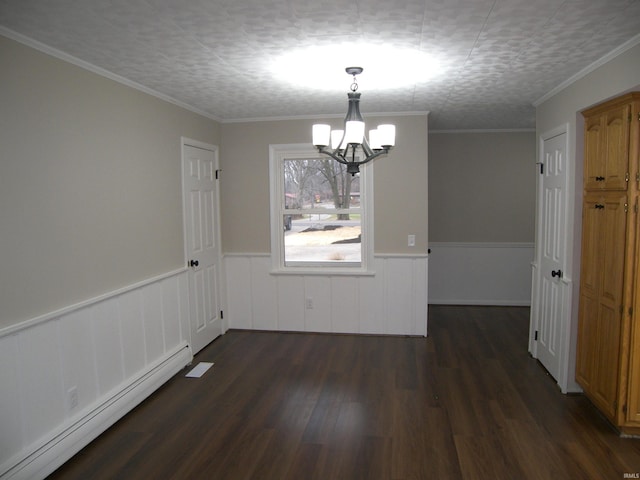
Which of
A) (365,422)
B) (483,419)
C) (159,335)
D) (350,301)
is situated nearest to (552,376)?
(483,419)

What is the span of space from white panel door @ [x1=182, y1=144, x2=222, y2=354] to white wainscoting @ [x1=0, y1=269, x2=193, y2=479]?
502mm

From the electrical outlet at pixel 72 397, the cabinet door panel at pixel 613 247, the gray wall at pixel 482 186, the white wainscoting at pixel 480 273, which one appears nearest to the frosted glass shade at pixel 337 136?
the cabinet door panel at pixel 613 247

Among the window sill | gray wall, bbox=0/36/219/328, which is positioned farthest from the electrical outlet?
the window sill

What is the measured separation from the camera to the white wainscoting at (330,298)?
15.9 ft

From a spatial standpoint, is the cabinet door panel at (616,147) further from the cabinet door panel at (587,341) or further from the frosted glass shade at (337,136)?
the frosted glass shade at (337,136)

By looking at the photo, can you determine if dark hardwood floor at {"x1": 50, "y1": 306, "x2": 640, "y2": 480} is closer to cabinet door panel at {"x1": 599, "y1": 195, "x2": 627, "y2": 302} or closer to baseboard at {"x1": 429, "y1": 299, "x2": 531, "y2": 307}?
cabinet door panel at {"x1": 599, "y1": 195, "x2": 627, "y2": 302}

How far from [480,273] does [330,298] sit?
2410 millimetres

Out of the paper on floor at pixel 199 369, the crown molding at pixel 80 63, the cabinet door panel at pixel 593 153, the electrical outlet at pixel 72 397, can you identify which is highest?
the crown molding at pixel 80 63

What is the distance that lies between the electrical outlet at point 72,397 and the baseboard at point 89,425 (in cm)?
9

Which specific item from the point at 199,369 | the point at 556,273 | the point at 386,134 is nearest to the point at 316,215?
the point at 199,369

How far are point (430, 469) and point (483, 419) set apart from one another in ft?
2.47

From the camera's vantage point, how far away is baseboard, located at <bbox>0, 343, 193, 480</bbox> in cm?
236

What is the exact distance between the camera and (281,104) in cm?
423

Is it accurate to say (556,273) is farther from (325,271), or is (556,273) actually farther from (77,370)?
(77,370)
